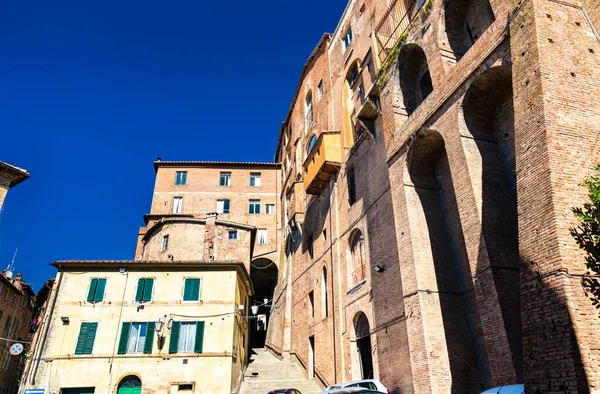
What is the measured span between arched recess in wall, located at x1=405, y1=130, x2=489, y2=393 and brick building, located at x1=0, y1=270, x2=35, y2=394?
27607 mm

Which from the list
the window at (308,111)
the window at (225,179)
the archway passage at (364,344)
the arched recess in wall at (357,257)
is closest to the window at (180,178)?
the window at (225,179)

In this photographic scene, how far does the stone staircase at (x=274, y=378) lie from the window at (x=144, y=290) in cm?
664

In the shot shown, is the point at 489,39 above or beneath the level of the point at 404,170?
above

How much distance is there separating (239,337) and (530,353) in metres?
17.8

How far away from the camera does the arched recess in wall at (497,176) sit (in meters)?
10.4

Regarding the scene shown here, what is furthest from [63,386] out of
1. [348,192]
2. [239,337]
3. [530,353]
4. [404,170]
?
[530,353]

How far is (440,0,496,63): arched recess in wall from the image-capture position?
551 inches

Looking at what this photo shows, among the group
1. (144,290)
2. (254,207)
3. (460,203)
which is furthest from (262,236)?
Result: (460,203)

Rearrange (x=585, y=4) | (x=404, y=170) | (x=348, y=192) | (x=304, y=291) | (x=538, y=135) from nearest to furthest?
1. (x=538, y=135)
2. (x=585, y=4)
3. (x=404, y=170)
4. (x=348, y=192)
5. (x=304, y=291)

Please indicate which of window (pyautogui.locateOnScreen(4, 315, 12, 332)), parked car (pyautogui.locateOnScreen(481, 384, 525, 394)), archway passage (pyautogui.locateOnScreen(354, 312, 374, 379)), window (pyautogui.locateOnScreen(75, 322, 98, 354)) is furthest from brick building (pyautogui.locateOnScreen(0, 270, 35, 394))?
parked car (pyautogui.locateOnScreen(481, 384, 525, 394))

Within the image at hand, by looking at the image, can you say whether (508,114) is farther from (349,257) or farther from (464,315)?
(349,257)

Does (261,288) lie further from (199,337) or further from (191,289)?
(199,337)

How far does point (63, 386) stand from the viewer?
18953 millimetres

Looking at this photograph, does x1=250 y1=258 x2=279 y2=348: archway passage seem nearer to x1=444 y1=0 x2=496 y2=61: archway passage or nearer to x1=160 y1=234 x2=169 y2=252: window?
x1=160 y1=234 x2=169 y2=252: window
